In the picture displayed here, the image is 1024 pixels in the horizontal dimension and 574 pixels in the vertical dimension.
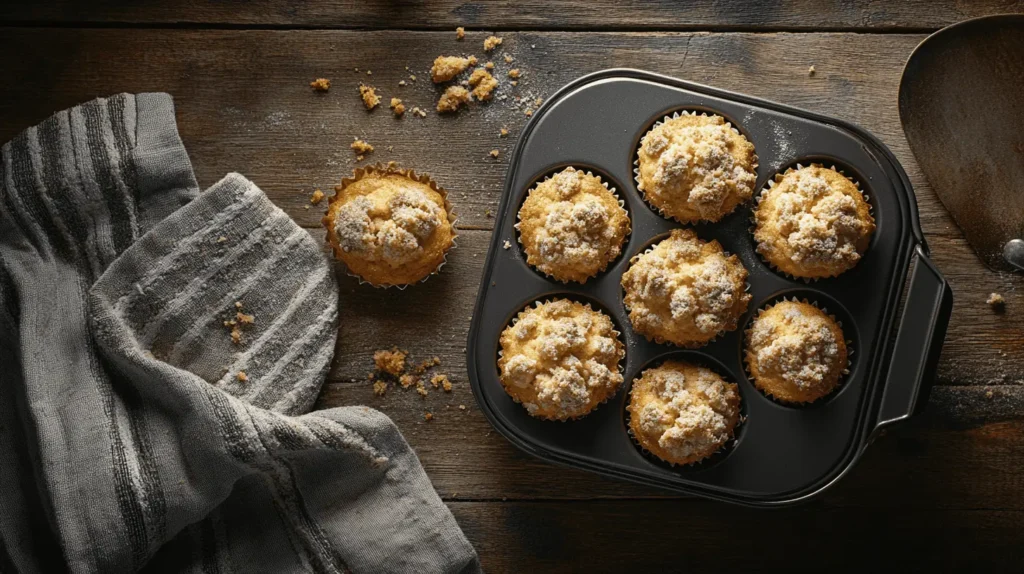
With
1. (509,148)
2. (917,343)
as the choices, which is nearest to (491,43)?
(509,148)

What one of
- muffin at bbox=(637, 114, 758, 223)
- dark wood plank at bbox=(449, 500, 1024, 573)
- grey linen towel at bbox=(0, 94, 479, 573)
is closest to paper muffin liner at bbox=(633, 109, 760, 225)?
muffin at bbox=(637, 114, 758, 223)

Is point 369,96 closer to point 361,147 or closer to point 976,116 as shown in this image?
point 361,147

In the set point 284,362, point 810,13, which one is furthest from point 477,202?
point 810,13

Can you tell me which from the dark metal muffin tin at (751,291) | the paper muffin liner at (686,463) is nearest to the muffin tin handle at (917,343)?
the dark metal muffin tin at (751,291)

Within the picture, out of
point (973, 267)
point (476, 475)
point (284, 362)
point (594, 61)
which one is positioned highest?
point (594, 61)

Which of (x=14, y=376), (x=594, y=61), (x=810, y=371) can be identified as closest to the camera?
(x=810, y=371)

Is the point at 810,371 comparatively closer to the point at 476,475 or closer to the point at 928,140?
the point at 928,140

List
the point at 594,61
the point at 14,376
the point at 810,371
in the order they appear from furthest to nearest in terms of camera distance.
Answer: the point at 594,61 < the point at 14,376 < the point at 810,371

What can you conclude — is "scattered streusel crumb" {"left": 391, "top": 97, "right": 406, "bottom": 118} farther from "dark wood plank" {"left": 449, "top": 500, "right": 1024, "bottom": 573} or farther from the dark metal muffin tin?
"dark wood plank" {"left": 449, "top": 500, "right": 1024, "bottom": 573}
